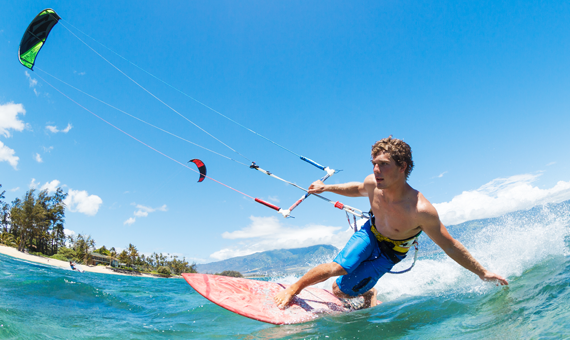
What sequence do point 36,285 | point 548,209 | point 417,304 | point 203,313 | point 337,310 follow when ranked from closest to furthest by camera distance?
point 417,304 < point 337,310 < point 203,313 < point 36,285 < point 548,209

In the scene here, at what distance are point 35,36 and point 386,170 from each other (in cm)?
1159

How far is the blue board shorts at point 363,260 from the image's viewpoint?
4211 mm

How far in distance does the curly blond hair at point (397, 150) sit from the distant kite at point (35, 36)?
10644mm

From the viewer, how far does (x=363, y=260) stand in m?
4.28

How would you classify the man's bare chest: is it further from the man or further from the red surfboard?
the red surfboard

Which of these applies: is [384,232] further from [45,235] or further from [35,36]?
[45,235]

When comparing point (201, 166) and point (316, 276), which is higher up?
point (201, 166)

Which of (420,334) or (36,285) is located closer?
(420,334)

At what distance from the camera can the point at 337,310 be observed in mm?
4559

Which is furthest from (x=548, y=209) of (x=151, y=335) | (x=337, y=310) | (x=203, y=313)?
(x=151, y=335)

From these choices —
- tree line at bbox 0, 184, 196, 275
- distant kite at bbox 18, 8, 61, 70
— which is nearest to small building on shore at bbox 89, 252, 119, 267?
tree line at bbox 0, 184, 196, 275

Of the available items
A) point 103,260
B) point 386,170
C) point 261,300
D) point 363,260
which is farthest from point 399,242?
point 103,260

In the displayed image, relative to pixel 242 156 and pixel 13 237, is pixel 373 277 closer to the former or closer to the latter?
pixel 242 156

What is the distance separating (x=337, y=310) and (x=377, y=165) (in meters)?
2.65
